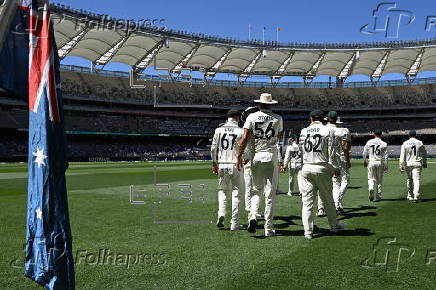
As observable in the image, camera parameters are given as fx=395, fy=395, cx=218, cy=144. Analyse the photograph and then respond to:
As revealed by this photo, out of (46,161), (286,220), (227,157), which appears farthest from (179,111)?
(46,161)

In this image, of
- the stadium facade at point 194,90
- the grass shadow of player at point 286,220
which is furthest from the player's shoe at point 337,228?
the stadium facade at point 194,90

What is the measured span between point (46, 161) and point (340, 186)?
8.40 meters

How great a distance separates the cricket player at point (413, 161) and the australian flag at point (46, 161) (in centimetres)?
1050

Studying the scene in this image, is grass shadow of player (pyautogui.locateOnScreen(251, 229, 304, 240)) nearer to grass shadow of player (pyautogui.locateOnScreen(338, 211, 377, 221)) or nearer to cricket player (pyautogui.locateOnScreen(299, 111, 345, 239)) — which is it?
cricket player (pyautogui.locateOnScreen(299, 111, 345, 239))

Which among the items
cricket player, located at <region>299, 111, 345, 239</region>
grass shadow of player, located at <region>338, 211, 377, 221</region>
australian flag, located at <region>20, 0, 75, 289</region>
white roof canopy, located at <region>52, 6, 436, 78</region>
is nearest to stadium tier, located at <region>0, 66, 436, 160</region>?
white roof canopy, located at <region>52, 6, 436, 78</region>

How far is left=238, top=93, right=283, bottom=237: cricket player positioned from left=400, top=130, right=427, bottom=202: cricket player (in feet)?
20.0

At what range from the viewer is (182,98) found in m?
70.4

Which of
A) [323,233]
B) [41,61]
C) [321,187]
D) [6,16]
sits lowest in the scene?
[323,233]

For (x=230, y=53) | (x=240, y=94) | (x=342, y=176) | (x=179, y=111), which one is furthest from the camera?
(x=240, y=94)

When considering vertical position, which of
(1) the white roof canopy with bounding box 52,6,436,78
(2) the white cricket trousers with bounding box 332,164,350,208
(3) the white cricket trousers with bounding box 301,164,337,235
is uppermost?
(1) the white roof canopy with bounding box 52,6,436,78

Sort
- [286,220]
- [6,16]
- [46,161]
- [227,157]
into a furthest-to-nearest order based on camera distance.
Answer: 1. [286,220]
2. [227,157]
3. [46,161]
4. [6,16]

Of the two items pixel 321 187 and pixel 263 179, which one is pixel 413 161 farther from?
pixel 263 179

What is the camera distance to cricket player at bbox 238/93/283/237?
695 centimetres

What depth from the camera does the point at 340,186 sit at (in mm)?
10047
